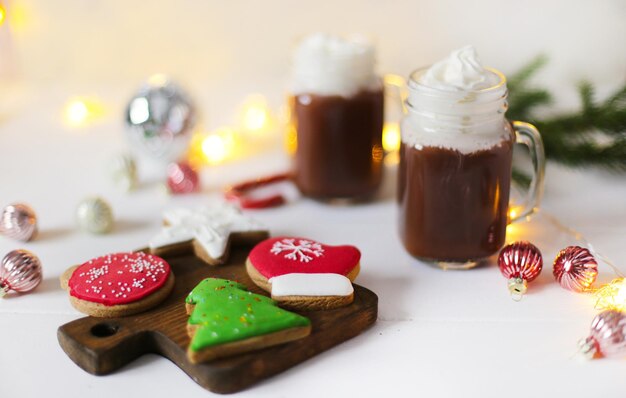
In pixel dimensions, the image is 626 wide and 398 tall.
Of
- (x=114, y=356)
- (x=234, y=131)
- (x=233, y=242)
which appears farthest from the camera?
(x=234, y=131)

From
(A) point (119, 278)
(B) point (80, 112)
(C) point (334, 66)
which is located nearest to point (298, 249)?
(A) point (119, 278)

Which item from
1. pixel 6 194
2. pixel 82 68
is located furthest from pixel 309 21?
pixel 6 194

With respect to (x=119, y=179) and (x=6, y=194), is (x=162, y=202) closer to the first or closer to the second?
(x=119, y=179)

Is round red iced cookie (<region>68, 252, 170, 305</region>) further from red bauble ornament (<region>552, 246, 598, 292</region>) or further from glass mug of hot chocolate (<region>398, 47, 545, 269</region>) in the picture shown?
red bauble ornament (<region>552, 246, 598, 292</region>)

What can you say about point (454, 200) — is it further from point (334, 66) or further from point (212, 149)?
point (212, 149)

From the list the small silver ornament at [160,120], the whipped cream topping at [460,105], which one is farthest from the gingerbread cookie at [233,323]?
the small silver ornament at [160,120]

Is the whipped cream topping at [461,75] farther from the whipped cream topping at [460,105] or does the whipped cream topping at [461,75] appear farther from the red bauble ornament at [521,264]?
the red bauble ornament at [521,264]

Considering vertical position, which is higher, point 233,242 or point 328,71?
point 328,71
